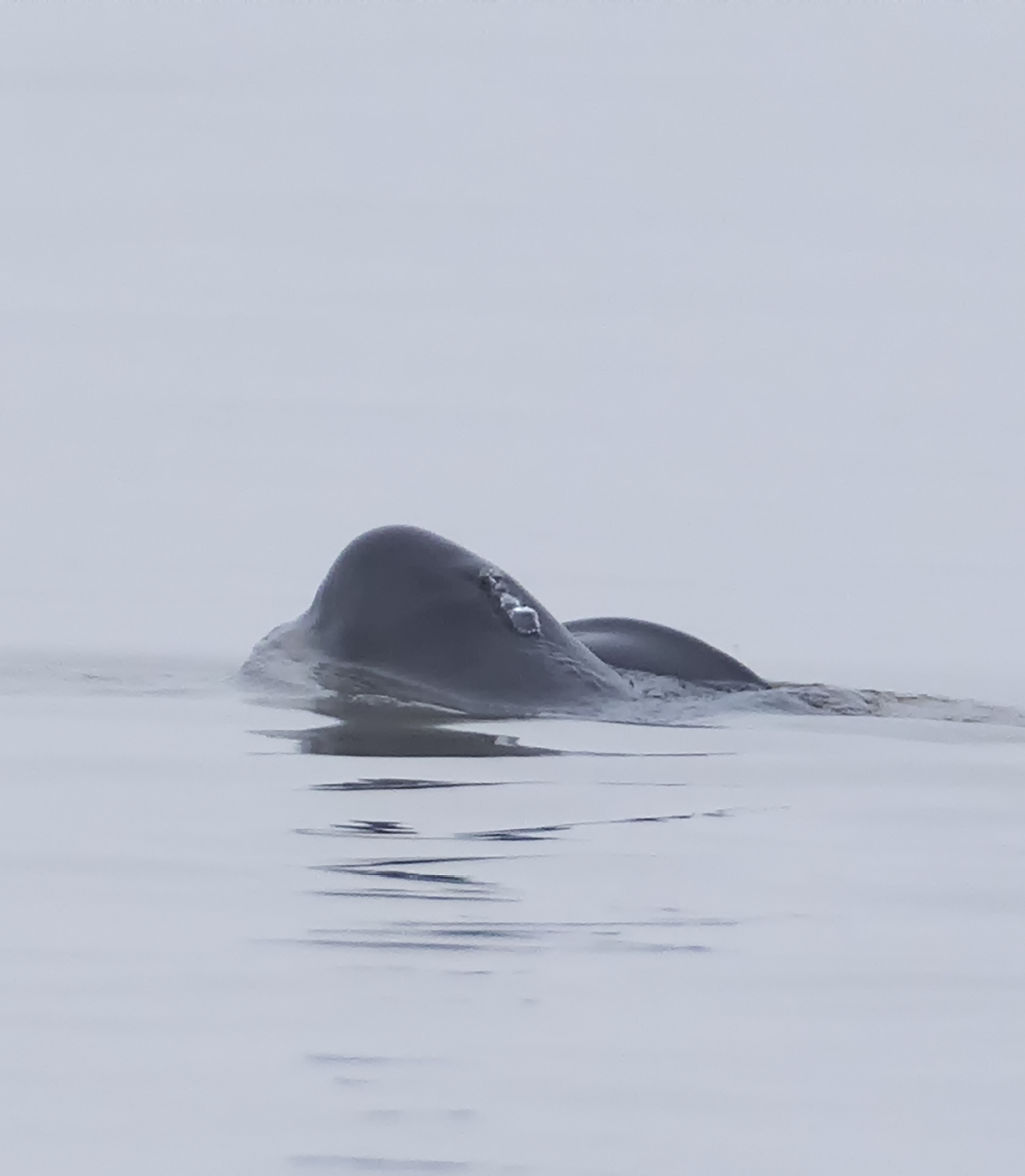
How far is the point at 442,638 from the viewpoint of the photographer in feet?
44.1

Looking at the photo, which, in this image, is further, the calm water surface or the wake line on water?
the wake line on water

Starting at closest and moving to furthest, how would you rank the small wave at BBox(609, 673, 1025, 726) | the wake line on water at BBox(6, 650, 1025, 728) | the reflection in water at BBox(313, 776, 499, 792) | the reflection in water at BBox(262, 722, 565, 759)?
1. the reflection in water at BBox(313, 776, 499, 792)
2. the reflection in water at BBox(262, 722, 565, 759)
3. the wake line on water at BBox(6, 650, 1025, 728)
4. the small wave at BBox(609, 673, 1025, 726)

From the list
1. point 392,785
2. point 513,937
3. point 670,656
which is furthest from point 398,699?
point 513,937

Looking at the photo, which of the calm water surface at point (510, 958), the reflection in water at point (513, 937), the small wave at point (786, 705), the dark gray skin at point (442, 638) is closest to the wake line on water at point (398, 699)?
the small wave at point (786, 705)

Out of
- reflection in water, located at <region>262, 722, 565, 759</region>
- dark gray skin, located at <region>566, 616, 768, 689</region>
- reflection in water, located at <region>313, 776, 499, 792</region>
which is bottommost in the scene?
reflection in water, located at <region>313, 776, 499, 792</region>

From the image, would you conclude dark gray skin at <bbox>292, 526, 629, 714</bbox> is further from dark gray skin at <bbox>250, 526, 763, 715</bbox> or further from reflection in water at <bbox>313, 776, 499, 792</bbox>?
reflection in water at <bbox>313, 776, 499, 792</bbox>

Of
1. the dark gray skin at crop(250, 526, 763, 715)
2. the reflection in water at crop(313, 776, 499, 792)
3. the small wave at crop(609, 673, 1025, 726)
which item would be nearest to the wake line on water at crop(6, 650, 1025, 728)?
the small wave at crop(609, 673, 1025, 726)

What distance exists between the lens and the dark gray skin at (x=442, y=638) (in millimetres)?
13305

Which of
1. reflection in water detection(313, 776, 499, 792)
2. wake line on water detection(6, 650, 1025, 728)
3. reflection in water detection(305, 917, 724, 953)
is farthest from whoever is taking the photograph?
wake line on water detection(6, 650, 1025, 728)

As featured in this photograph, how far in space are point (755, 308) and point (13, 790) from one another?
25.9 meters

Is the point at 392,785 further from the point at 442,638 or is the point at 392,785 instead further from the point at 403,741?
the point at 442,638

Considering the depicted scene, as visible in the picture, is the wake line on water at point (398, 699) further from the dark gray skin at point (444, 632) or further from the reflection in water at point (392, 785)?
the reflection in water at point (392, 785)

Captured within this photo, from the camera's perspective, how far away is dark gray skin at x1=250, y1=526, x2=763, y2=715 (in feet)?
43.7

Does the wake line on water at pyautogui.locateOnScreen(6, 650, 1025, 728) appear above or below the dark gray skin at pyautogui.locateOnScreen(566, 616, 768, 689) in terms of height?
below
